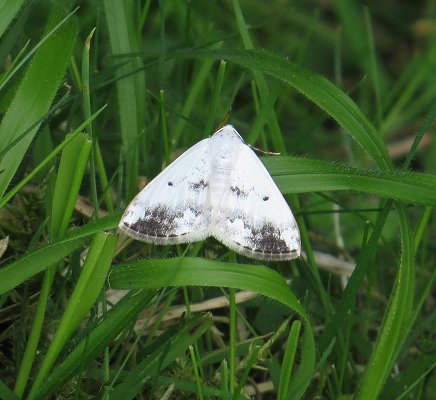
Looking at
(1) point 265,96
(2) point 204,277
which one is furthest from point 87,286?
(1) point 265,96

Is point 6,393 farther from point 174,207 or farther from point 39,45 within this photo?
point 39,45

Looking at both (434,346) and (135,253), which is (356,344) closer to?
(434,346)

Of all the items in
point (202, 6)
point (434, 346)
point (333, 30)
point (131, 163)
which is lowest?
point (434, 346)

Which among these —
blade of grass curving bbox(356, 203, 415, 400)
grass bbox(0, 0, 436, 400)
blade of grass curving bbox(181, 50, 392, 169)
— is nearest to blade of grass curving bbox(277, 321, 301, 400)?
grass bbox(0, 0, 436, 400)

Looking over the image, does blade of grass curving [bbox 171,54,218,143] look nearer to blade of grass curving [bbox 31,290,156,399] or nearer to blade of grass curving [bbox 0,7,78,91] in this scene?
blade of grass curving [bbox 0,7,78,91]

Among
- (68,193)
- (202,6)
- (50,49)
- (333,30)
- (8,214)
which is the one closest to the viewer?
(68,193)

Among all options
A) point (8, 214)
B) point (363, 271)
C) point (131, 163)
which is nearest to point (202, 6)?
point (131, 163)

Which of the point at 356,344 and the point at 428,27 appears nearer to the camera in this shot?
the point at 356,344
